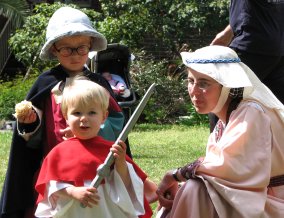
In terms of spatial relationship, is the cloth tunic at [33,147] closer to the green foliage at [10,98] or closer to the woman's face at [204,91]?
the woman's face at [204,91]

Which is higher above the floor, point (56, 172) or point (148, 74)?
point (56, 172)

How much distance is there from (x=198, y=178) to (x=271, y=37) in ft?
6.02

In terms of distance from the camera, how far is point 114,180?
368 cm

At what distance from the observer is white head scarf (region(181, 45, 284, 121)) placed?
3.72 metres

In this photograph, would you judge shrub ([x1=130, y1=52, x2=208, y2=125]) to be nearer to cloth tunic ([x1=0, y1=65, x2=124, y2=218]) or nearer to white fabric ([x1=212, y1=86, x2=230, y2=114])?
cloth tunic ([x1=0, y1=65, x2=124, y2=218])

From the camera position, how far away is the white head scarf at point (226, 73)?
372 centimetres

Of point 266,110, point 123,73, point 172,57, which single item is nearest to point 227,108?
point 266,110

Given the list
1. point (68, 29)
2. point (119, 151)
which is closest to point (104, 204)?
point (119, 151)

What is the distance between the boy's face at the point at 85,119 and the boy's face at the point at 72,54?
0.46 metres

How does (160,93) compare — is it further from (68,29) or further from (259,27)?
(68,29)

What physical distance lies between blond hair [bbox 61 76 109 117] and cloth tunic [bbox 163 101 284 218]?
598 millimetres

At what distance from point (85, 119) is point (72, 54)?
0.55 metres

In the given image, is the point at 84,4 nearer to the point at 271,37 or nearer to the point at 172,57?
the point at 172,57

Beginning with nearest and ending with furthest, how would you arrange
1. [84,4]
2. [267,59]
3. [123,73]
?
[267,59]
[123,73]
[84,4]
